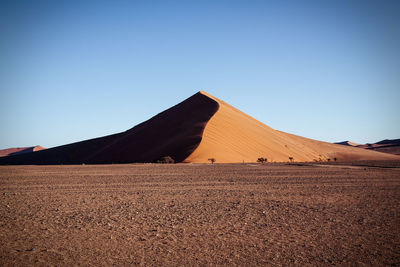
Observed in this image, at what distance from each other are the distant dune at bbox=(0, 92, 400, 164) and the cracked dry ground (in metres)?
20.4

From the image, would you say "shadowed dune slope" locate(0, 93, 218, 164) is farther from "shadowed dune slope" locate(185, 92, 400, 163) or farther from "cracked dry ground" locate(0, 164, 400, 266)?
"cracked dry ground" locate(0, 164, 400, 266)

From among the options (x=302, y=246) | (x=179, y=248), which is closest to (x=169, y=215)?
(x=179, y=248)

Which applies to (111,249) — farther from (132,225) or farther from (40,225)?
(40,225)

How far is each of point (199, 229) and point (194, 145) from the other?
89.5ft

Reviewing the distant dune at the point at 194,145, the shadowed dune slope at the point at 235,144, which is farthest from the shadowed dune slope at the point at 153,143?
the shadowed dune slope at the point at 235,144

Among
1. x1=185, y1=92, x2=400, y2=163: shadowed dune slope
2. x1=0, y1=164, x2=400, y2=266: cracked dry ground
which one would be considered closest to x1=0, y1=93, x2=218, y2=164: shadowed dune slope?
x1=185, y1=92, x2=400, y2=163: shadowed dune slope

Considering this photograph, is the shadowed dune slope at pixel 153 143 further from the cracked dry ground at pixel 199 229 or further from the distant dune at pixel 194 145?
the cracked dry ground at pixel 199 229

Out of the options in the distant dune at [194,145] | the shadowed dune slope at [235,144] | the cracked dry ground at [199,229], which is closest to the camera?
the cracked dry ground at [199,229]

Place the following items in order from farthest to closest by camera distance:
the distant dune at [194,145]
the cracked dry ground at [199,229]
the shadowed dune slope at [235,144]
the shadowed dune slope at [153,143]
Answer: the shadowed dune slope at [153,143], the distant dune at [194,145], the shadowed dune slope at [235,144], the cracked dry ground at [199,229]

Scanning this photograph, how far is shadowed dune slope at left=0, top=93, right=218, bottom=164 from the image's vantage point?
3569 centimetres

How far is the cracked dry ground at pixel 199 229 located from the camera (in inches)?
180

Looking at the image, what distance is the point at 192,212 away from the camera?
24.3ft

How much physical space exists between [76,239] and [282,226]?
3731 millimetres

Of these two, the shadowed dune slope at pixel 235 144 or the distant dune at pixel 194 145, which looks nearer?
the shadowed dune slope at pixel 235 144
